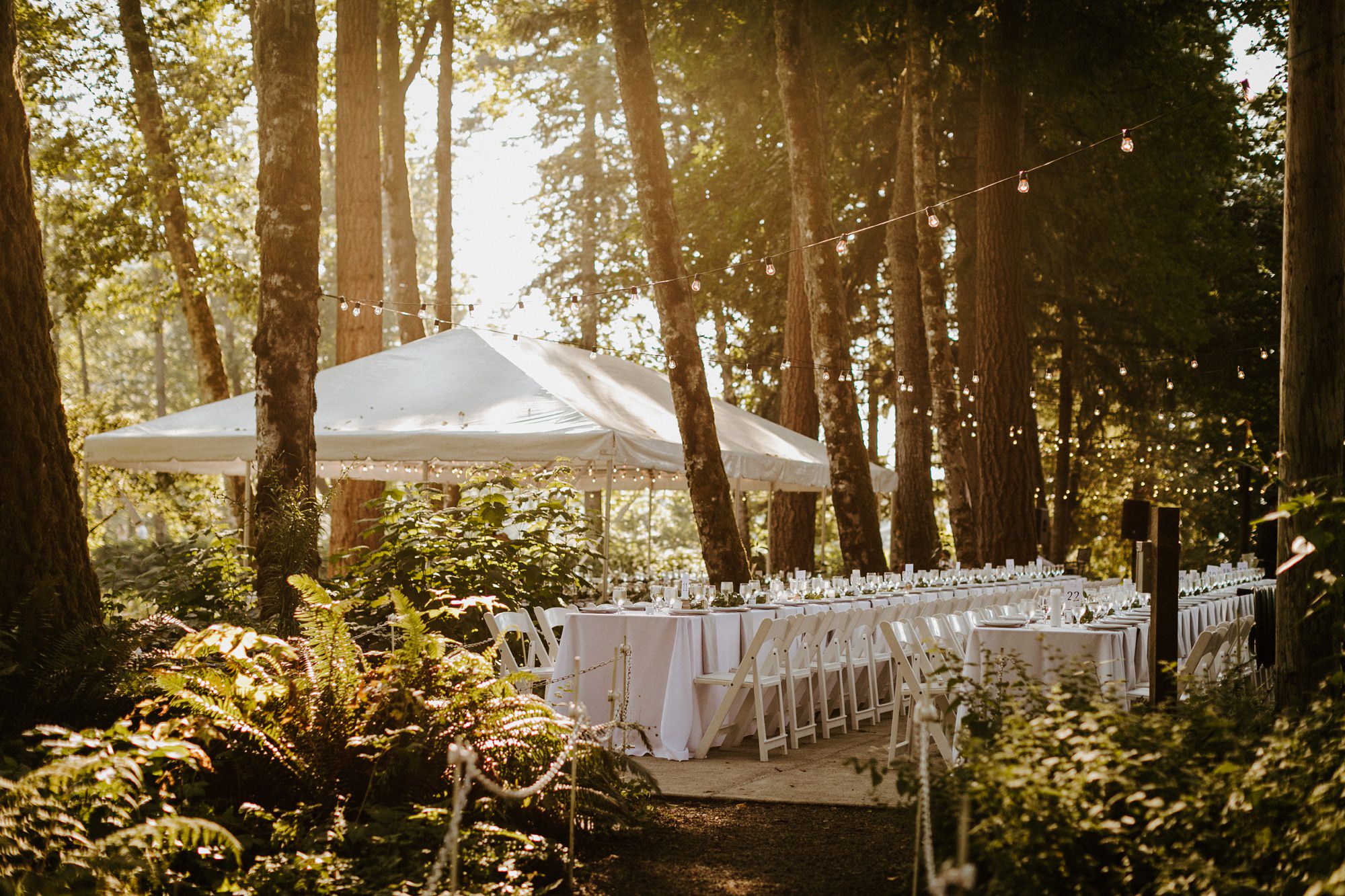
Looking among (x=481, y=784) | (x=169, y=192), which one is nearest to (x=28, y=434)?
(x=481, y=784)

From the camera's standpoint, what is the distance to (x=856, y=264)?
21656 mm

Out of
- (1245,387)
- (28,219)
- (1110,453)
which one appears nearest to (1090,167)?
(1245,387)

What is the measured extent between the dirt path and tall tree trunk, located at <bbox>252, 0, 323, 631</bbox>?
144 inches

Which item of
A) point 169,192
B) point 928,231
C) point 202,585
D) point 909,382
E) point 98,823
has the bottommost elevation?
point 98,823

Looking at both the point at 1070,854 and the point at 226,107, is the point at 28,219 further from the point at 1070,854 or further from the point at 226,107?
the point at 226,107

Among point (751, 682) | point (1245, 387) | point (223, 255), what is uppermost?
point (223, 255)

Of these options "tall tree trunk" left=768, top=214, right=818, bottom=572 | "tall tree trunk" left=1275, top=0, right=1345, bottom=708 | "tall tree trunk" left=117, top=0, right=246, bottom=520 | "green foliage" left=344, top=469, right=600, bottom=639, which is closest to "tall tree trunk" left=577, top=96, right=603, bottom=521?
"tall tree trunk" left=768, top=214, right=818, bottom=572

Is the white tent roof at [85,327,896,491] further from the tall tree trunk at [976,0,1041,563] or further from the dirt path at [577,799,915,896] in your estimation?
the dirt path at [577,799,915,896]

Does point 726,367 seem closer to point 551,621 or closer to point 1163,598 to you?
point 551,621

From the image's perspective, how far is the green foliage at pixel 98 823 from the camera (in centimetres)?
386

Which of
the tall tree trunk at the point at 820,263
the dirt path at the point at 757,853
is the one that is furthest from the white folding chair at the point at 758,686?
the tall tree trunk at the point at 820,263

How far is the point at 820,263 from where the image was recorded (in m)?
13.9

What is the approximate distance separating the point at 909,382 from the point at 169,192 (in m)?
9.72

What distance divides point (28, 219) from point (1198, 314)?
60.6 ft
